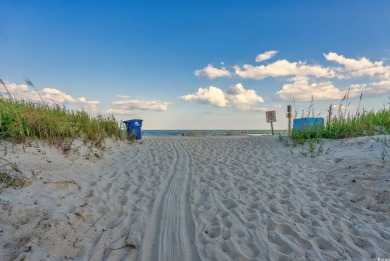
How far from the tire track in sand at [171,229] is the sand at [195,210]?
0.01 m

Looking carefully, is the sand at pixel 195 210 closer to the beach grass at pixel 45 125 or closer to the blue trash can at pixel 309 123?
the beach grass at pixel 45 125

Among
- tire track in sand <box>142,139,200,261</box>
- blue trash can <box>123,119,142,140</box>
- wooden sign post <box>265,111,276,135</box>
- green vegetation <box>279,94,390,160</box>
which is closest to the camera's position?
tire track in sand <box>142,139,200,261</box>

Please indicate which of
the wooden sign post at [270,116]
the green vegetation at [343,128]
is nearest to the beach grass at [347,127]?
the green vegetation at [343,128]

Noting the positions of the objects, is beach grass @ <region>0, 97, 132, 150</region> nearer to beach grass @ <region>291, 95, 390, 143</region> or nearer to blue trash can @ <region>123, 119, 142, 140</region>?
blue trash can @ <region>123, 119, 142, 140</region>

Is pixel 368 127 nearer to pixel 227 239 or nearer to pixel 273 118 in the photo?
pixel 273 118

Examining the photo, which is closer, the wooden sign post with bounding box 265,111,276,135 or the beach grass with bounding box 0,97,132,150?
the beach grass with bounding box 0,97,132,150

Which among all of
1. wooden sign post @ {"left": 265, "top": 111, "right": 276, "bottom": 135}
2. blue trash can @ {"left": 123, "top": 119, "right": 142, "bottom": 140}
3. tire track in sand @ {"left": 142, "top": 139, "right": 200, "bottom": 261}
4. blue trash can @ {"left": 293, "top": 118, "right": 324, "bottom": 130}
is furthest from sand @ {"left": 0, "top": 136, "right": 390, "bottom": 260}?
wooden sign post @ {"left": 265, "top": 111, "right": 276, "bottom": 135}

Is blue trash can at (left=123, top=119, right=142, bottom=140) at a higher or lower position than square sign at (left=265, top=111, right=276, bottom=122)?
lower

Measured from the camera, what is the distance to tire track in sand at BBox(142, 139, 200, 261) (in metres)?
3.05

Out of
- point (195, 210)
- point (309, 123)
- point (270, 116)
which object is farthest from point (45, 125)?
point (270, 116)

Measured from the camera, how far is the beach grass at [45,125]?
19.7 feet

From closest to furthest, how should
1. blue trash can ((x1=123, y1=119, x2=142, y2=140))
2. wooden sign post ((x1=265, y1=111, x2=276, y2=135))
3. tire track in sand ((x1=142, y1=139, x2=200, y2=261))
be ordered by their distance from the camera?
1. tire track in sand ((x1=142, y1=139, x2=200, y2=261))
2. blue trash can ((x1=123, y1=119, x2=142, y2=140))
3. wooden sign post ((x1=265, y1=111, x2=276, y2=135))

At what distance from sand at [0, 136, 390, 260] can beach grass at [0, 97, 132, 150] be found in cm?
38

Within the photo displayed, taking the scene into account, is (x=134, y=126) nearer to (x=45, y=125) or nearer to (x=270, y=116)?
(x=45, y=125)
